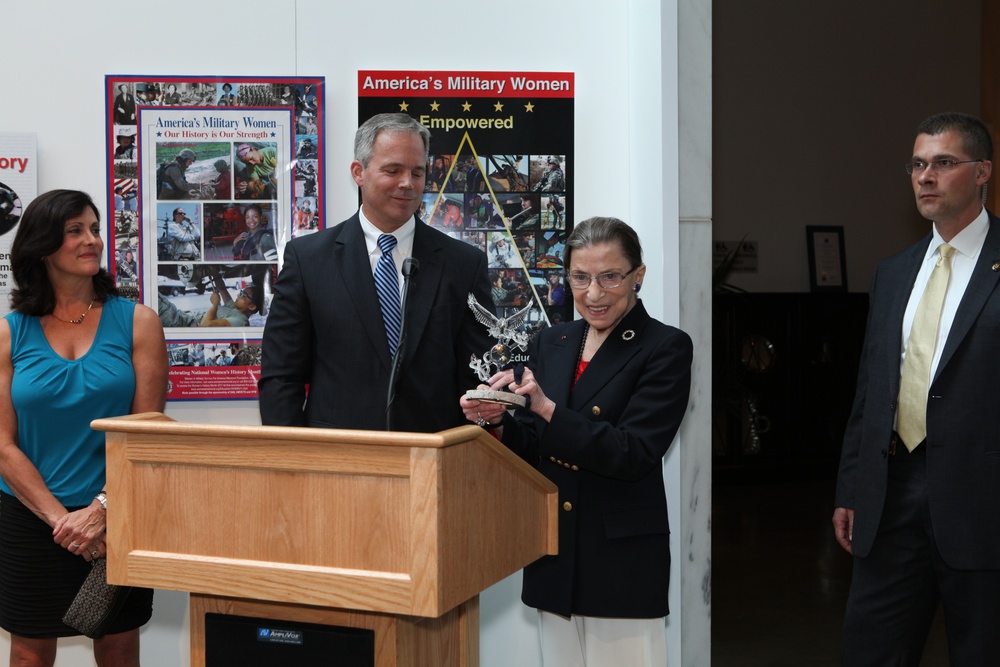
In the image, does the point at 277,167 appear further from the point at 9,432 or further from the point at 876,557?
the point at 876,557

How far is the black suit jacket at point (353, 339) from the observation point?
8.22 feet

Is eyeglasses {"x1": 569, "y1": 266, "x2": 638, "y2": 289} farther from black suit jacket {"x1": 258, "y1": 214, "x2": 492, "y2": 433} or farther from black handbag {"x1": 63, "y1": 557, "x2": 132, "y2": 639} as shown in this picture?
black handbag {"x1": 63, "y1": 557, "x2": 132, "y2": 639}

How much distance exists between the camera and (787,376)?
8305mm

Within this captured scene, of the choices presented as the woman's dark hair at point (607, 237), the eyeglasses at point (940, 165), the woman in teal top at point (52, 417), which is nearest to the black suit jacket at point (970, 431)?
the eyeglasses at point (940, 165)

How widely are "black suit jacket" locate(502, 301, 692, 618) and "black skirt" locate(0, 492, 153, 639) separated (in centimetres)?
121

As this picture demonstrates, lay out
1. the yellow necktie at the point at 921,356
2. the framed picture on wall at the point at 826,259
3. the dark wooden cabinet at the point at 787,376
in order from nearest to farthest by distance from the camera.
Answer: the yellow necktie at the point at 921,356, the dark wooden cabinet at the point at 787,376, the framed picture on wall at the point at 826,259

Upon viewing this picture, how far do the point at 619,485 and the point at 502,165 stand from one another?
1435mm

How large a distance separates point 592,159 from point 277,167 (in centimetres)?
109

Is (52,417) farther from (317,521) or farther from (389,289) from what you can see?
(317,521)

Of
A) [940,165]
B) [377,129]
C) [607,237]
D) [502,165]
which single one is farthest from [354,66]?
Result: [940,165]

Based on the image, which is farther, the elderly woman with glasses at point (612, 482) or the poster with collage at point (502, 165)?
the poster with collage at point (502, 165)

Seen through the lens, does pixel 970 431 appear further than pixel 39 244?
No

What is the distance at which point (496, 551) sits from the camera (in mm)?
1828

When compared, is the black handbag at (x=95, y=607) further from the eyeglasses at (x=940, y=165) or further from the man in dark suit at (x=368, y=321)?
the eyeglasses at (x=940, y=165)
